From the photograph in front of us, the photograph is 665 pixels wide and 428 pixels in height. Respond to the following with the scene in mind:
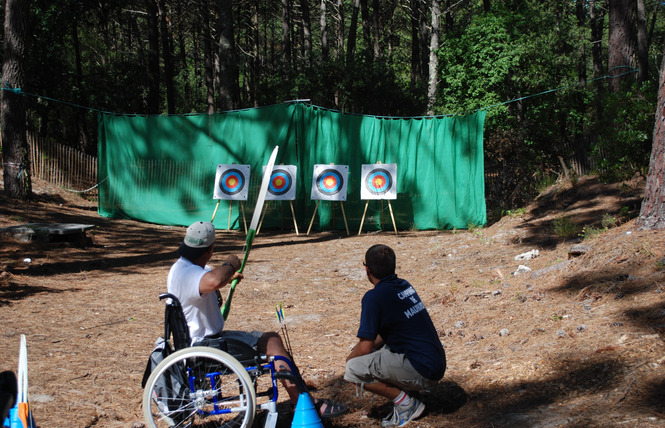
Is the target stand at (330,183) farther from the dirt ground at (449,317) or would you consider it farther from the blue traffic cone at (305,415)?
the blue traffic cone at (305,415)

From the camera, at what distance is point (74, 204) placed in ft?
47.6

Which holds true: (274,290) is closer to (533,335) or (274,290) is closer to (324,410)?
(533,335)

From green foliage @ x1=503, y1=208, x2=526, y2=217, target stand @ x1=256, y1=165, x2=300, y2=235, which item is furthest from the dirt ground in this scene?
target stand @ x1=256, y1=165, x2=300, y2=235

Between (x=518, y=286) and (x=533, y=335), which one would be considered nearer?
(x=533, y=335)

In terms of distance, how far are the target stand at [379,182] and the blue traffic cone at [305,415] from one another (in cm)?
928

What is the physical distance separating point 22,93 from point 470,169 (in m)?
9.56

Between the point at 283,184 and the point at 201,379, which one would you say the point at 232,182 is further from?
the point at 201,379

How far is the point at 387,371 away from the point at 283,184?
9.20 metres

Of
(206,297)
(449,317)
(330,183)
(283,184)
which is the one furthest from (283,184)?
(206,297)

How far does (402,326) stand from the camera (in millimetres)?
3328

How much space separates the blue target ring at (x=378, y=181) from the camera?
39.9 ft

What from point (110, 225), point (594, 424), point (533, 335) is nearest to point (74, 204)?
point (110, 225)

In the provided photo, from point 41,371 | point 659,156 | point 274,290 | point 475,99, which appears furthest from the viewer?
point 475,99

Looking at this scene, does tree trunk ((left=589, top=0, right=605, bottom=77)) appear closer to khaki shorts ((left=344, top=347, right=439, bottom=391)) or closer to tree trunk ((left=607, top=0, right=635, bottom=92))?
tree trunk ((left=607, top=0, right=635, bottom=92))
